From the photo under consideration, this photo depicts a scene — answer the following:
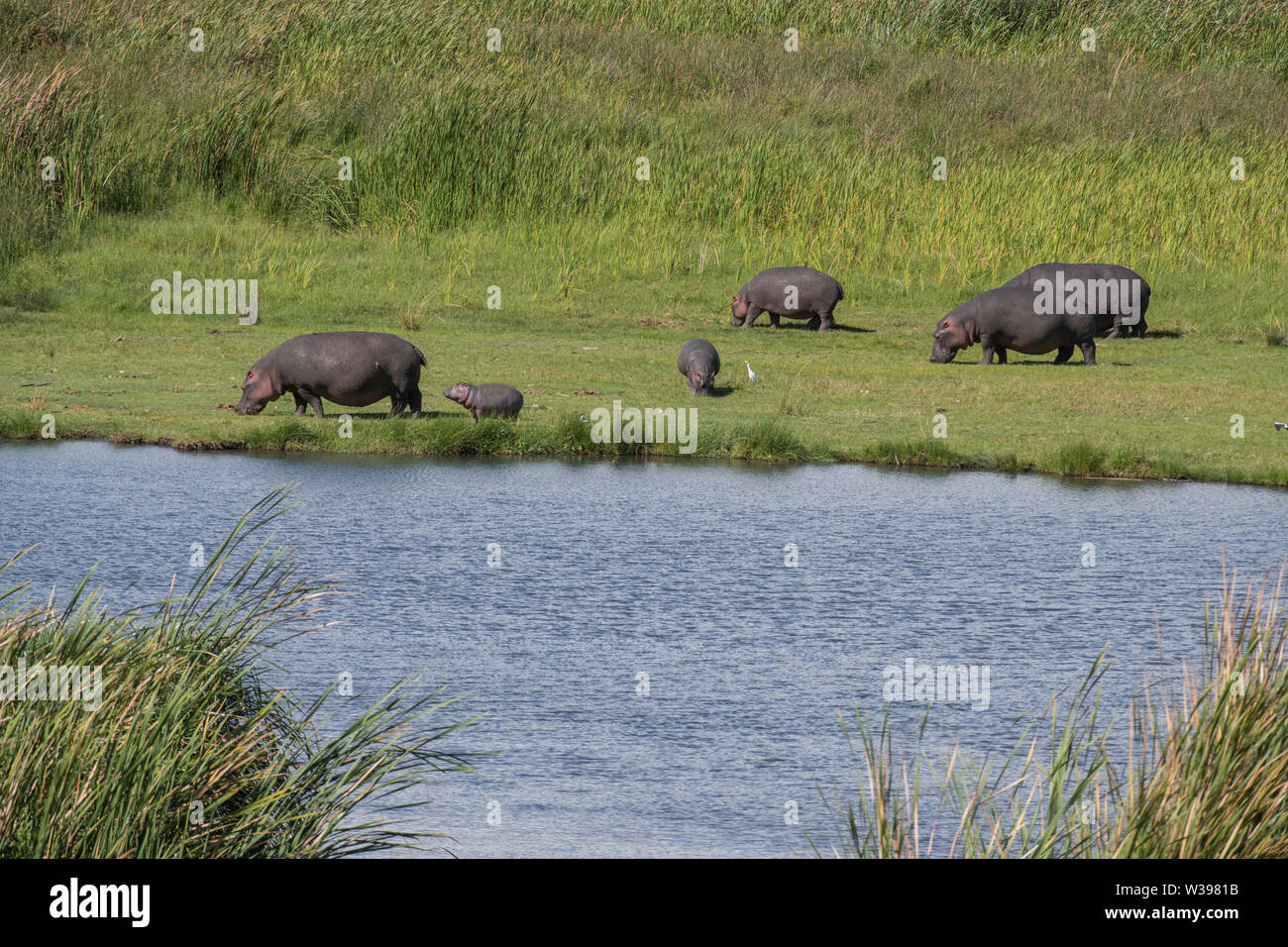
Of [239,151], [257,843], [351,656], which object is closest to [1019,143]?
[239,151]

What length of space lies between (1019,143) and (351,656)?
77.7 feet

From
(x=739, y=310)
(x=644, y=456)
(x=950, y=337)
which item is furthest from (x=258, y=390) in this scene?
(x=950, y=337)

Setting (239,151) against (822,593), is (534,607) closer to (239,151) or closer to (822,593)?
(822,593)

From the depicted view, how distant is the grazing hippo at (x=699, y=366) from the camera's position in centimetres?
1877

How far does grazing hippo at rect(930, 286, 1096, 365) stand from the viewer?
21.1 m

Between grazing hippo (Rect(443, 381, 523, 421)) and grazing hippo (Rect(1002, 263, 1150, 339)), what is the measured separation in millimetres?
7667

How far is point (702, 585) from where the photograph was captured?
11.6 m

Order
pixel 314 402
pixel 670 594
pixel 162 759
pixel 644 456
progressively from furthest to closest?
pixel 314 402 < pixel 644 456 < pixel 670 594 < pixel 162 759

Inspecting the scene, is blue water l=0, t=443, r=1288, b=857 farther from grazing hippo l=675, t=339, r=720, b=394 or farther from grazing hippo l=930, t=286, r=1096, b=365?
grazing hippo l=930, t=286, r=1096, b=365

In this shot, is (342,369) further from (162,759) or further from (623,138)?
(623,138)

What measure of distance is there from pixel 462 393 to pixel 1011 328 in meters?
7.67

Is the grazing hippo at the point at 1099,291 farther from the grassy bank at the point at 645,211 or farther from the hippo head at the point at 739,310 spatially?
the hippo head at the point at 739,310

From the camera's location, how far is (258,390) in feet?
55.3

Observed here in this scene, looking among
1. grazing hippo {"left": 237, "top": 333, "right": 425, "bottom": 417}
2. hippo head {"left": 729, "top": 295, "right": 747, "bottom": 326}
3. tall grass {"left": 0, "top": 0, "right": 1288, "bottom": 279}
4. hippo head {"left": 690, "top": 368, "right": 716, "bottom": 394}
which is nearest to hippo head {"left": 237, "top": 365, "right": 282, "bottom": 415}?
grazing hippo {"left": 237, "top": 333, "right": 425, "bottom": 417}
